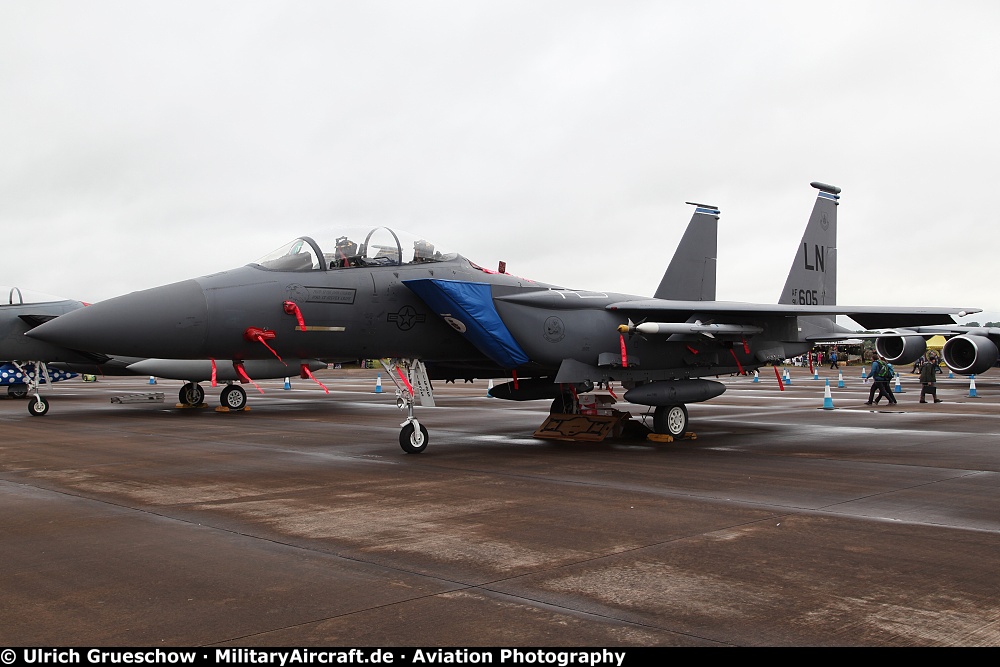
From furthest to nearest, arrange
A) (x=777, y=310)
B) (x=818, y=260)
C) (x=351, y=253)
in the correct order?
1. (x=818, y=260)
2. (x=777, y=310)
3. (x=351, y=253)

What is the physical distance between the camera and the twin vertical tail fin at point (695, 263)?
15.0 m

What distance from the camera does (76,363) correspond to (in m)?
18.9

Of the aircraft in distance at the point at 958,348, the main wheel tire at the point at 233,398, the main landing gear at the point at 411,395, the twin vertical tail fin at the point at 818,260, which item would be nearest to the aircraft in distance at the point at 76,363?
the main wheel tire at the point at 233,398

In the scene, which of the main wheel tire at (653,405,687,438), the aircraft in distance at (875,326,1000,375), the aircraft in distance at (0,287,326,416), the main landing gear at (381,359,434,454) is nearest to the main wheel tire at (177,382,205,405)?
the aircraft in distance at (0,287,326,416)

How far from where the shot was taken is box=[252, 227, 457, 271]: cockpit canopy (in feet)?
29.8

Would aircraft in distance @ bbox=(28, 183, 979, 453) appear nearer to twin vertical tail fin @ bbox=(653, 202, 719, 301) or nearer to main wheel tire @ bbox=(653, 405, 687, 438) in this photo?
main wheel tire @ bbox=(653, 405, 687, 438)

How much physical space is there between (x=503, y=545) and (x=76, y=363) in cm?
1734

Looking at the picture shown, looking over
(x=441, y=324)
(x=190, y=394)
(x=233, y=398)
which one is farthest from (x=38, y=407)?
(x=441, y=324)

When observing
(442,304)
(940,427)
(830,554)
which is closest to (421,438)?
(442,304)

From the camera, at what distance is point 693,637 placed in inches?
129

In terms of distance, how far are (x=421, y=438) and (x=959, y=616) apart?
7.00m

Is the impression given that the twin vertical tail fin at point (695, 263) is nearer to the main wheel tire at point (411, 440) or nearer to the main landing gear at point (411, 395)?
the main landing gear at point (411, 395)

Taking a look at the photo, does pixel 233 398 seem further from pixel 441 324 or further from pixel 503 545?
pixel 503 545
